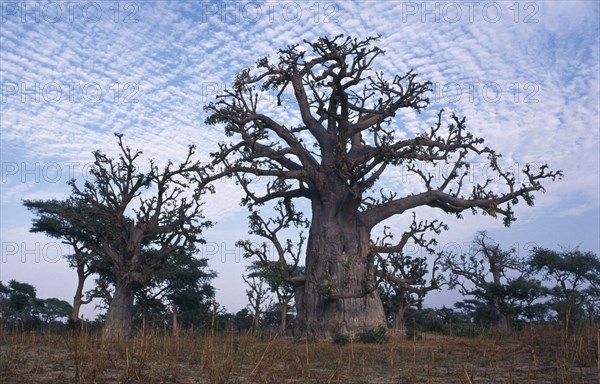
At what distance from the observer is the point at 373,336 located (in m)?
13.7

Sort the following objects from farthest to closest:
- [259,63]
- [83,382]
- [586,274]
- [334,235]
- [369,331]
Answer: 1. [586,274]
2. [259,63]
3. [334,235]
4. [369,331]
5. [83,382]

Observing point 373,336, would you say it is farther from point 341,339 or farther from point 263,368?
point 263,368

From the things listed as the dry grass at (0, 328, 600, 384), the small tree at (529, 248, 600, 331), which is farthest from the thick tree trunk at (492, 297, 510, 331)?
the dry grass at (0, 328, 600, 384)

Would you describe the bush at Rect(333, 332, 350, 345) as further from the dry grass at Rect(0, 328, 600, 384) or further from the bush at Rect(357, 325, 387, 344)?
the dry grass at Rect(0, 328, 600, 384)

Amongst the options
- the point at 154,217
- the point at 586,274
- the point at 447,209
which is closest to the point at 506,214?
the point at 447,209

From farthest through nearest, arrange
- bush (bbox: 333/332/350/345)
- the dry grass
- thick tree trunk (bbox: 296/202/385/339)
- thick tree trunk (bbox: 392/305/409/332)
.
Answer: thick tree trunk (bbox: 392/305/409/332) → thick tree trunk (bbox: 296/202/385/339) → bush (bbox: 333/332/350/345) → the dry grass

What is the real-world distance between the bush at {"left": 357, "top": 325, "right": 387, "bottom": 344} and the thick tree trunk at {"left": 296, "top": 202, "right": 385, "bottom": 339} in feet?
1.97

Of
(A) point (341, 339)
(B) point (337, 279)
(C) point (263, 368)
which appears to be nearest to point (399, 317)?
(B) point (337, 279)

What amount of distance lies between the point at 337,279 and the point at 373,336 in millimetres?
1895

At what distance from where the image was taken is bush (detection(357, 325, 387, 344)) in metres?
13.6

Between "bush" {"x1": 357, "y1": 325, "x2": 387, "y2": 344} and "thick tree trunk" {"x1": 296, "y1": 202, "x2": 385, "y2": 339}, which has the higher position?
"thick tree trunk" {"x1": 296, "y1": 202, "x2": 385, "y2": 339}

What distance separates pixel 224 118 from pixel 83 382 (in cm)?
1145

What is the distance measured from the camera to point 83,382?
15.8 feet

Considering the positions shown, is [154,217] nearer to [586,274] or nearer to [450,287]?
[450,287]
